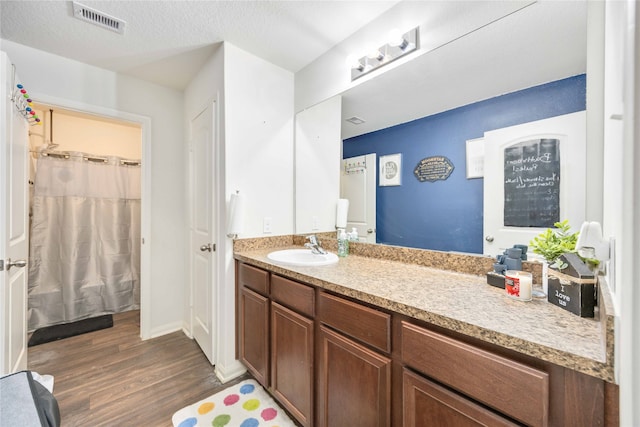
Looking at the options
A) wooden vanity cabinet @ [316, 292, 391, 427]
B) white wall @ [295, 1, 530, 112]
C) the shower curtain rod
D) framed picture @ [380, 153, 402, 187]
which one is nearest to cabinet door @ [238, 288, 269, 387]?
wooden vanity cabinet @ [316, 292, 391, 427]

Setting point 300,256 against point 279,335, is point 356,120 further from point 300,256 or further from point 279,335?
point 279,335

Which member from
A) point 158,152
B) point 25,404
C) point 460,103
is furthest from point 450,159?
point 158,152

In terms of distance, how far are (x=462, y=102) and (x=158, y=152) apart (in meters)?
2.59

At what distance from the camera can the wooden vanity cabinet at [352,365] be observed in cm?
95

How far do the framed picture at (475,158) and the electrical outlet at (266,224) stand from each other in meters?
1.43

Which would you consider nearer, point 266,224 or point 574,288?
point 574,288

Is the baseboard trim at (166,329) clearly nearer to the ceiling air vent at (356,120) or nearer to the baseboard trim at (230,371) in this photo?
the baseboard trim at (230,371)

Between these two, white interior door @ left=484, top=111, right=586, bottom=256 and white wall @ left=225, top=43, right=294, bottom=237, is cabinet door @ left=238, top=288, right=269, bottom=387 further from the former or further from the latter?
white interior door @ left=484, top=111, right=586, bottom=256

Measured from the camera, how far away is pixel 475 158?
1.21 m

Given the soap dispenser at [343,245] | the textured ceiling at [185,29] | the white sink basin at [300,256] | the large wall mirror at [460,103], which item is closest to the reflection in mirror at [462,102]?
the large wall mirror at [460,103]

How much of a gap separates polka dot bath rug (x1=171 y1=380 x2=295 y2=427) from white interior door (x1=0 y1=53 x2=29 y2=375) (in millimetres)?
937

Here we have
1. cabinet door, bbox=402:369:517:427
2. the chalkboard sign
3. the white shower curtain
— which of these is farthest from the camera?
the white shower curtain

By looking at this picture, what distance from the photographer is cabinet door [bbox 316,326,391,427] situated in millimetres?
953

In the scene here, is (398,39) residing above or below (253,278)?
above
